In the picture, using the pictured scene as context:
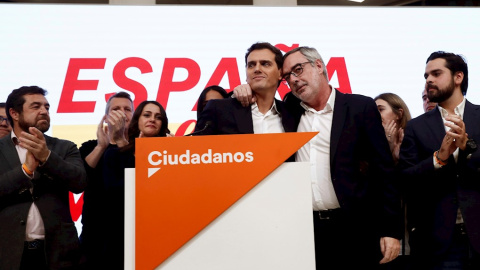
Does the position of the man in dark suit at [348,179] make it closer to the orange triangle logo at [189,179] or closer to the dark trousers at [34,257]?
the orange triangle logo at [189,179]

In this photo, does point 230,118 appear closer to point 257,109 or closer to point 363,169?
point 257,109

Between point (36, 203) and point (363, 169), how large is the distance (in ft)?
6.11

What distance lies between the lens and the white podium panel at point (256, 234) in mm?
1504

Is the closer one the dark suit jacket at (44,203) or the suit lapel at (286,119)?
the suit lapel at (286,119)

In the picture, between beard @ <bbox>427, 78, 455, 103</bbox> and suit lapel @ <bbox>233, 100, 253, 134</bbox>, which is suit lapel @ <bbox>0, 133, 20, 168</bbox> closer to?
suit lapel @ <bbox>233, 100, 253, 134</bbox>

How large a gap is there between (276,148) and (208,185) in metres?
0.26

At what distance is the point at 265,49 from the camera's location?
270 cm

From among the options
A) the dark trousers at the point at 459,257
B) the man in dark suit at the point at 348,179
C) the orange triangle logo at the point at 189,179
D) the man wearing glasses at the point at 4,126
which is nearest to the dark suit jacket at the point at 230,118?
the man in dark suit at the point at 348,179

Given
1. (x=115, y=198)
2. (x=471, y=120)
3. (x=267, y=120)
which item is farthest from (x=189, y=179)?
(x=471, y=120)

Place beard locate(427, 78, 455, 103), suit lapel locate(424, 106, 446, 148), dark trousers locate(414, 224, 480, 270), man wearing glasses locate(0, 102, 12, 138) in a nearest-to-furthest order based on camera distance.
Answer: dark trousers locate(414, 224, 480, 270), suit lapel locate(424, 106, 446, 148), beard locate(427, 78, 455, 103), man wearing glasses locate(0, 102, 12, 138)

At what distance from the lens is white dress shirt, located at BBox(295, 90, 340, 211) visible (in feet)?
7.43

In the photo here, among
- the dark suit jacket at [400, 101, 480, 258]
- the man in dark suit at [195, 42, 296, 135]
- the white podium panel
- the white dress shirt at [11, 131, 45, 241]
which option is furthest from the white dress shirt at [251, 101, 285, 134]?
the white dress shirt at [11, 131, 45, 241]

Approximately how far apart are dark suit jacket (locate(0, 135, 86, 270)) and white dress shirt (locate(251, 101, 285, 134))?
1.11 metres

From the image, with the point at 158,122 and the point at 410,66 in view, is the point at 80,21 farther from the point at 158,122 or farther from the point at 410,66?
the point at 410,66
